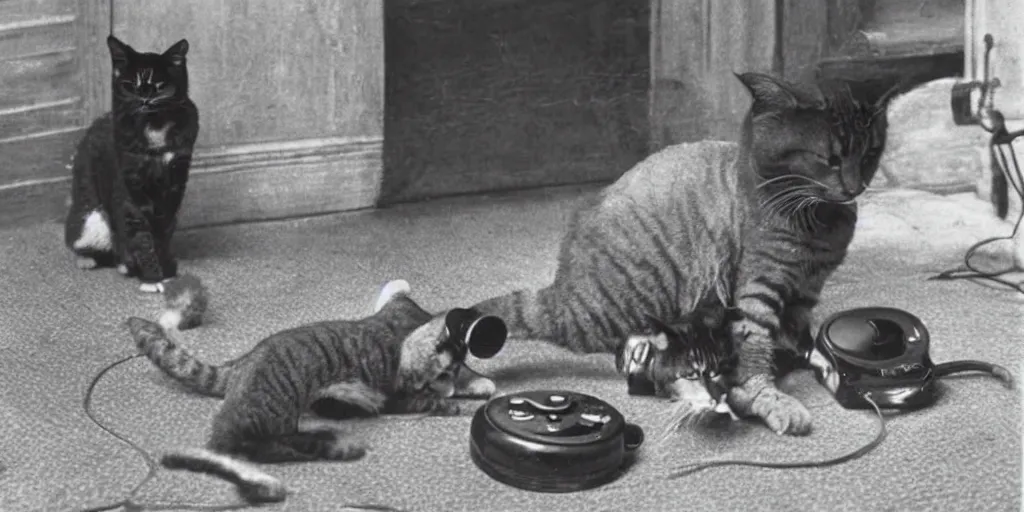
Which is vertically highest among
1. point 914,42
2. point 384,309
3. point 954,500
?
point 914,42

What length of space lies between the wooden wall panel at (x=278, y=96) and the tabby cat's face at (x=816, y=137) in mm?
528

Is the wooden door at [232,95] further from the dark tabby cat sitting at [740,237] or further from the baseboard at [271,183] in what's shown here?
the dark tabby cat sitting at [740,237]

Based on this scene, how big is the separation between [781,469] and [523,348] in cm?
38

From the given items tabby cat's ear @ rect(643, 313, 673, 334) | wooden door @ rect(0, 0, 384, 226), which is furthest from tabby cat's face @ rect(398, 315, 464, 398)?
wooden door @ rect(0, 0, 384, 226)

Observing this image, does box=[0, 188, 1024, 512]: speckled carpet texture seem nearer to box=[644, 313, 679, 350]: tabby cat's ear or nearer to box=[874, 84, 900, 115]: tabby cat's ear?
box=[644, 313, 679, 350]: tabby cat's ear

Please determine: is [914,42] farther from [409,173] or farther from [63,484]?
[63,484]

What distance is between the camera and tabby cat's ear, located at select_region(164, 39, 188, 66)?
1695 mm

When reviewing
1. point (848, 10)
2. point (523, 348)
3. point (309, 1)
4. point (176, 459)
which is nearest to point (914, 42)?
point (848, 10)

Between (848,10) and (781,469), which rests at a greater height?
(848,10)

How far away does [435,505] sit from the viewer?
1363 mm

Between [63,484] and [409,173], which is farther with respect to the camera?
[409,173]

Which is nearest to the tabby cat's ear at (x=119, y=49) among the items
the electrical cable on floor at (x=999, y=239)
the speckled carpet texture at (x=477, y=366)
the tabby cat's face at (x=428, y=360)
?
the speckled carpet texture at (x=477, y=366)

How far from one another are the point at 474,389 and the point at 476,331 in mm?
76

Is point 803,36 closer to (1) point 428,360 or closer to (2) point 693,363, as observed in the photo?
(2) point 693,363
